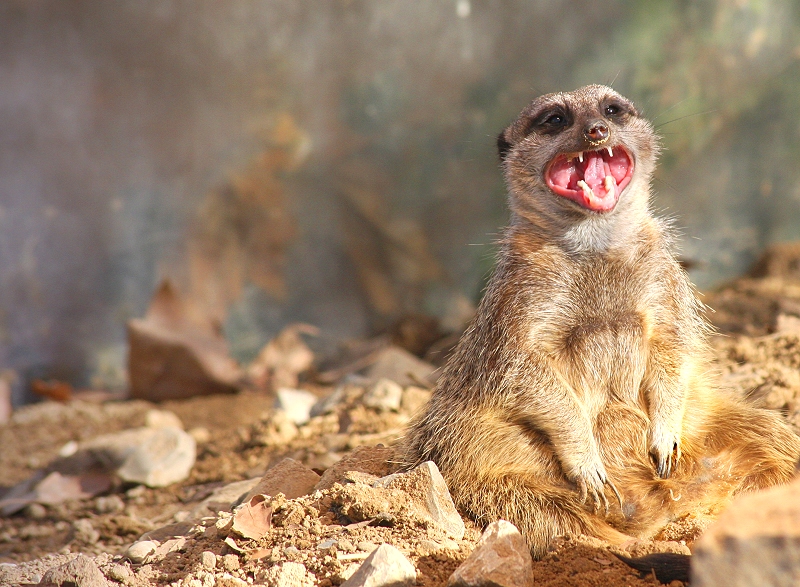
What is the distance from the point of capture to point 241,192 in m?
5.50

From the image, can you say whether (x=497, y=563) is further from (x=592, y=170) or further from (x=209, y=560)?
(x=592, y=170)

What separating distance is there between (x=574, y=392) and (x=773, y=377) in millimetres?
1239

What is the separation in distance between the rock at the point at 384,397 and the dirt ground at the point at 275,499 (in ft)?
0.12

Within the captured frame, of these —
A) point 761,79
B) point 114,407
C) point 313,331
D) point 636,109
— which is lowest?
point 114,407

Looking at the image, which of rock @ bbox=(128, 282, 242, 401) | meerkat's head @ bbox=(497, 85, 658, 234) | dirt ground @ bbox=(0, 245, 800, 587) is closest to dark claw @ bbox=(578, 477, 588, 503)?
dirt ground @ bbox=(0, 245, 800, 587)

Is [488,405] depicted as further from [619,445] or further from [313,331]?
[313,331]

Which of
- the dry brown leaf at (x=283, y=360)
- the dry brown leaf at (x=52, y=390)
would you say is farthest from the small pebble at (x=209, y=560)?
the dry brown leaf at (x=52, y=390)

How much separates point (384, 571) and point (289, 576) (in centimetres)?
28

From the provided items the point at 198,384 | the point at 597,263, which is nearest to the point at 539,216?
the point at 597,263

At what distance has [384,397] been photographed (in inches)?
143

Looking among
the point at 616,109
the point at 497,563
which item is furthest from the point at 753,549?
the point at 616,109

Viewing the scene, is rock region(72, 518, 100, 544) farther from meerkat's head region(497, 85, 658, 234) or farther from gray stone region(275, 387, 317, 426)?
meerkat's head region(497, 85, 658, 234)

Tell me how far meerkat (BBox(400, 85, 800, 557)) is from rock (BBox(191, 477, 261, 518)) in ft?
2.29

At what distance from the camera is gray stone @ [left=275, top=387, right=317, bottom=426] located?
390cm
